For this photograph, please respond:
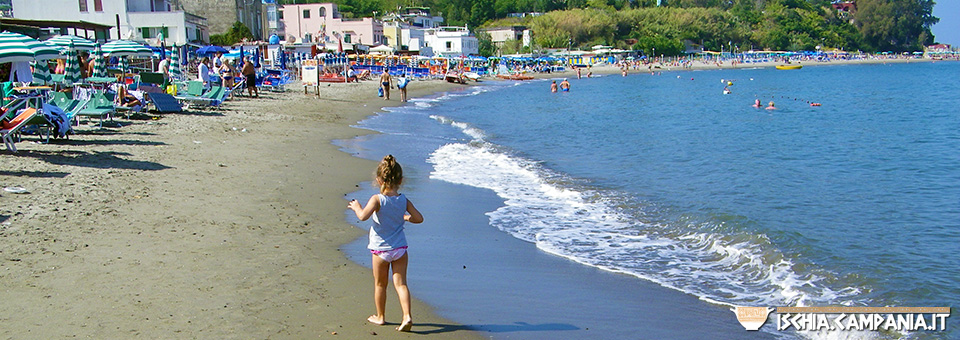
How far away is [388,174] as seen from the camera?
5.14 metres

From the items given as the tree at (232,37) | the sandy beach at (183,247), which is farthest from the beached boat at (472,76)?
the sandy beach at (183,247)

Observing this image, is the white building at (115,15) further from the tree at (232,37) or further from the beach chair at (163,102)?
the beach chair at (163,102)

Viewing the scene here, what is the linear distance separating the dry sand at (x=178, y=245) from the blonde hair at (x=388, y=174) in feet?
3.50

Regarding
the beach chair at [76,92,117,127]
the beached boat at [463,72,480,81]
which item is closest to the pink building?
the beached boat at [463,72,480,81]

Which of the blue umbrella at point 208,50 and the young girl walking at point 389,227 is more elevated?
the blue umbrella at point 208,50

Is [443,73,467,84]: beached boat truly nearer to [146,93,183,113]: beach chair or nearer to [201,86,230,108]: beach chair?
[201,86,230,108]: beach chair

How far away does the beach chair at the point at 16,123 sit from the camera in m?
10.7

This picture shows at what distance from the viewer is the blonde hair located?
514 centimetres

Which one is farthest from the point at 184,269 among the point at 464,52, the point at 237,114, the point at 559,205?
the point at 464,52

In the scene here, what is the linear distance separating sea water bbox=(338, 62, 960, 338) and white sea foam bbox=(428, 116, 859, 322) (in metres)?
0.03

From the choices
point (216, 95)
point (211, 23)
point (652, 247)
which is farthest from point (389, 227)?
point (211, 23)

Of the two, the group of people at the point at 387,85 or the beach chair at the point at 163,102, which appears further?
the group of people at the point at 387,85

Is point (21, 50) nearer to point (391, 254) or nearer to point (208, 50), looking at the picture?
point (391, 254)

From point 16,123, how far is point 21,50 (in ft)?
4.46
